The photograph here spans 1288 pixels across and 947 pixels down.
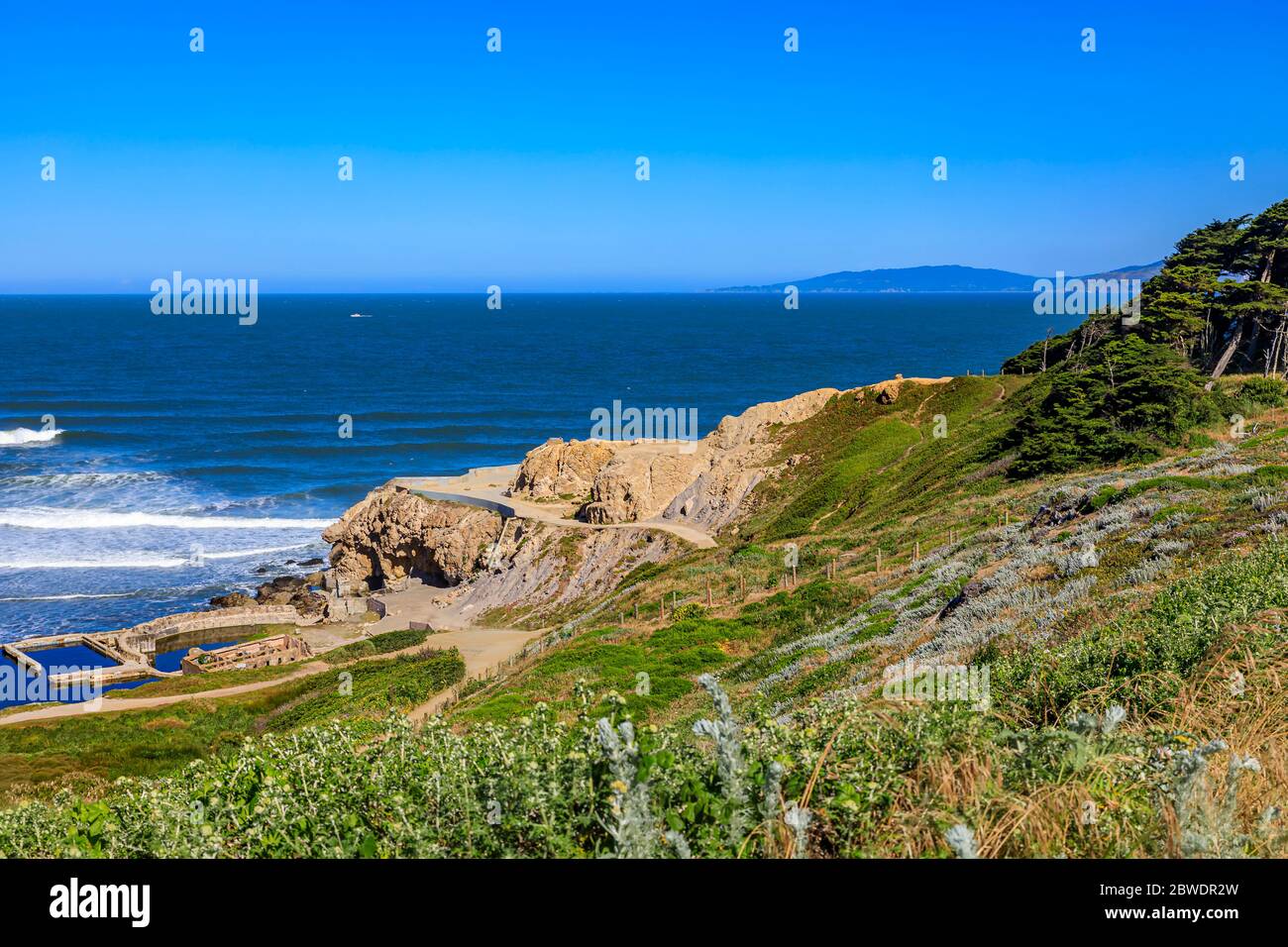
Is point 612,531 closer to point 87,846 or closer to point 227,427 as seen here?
point 87,846

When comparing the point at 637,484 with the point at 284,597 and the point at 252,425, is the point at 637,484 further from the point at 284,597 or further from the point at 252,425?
the point at 252,425

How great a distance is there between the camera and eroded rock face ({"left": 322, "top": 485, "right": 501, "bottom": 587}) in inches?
2210

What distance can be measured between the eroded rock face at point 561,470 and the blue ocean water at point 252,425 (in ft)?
57.3

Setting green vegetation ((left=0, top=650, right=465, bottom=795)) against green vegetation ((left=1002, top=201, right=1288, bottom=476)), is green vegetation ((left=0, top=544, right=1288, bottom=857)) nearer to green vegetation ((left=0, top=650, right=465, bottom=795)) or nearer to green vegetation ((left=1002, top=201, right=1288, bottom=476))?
green vegetation ((left=0, top=650, right=465, bottom=795))

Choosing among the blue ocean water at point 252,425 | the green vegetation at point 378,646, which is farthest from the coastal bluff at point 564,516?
the blue ocean water at point 252,425

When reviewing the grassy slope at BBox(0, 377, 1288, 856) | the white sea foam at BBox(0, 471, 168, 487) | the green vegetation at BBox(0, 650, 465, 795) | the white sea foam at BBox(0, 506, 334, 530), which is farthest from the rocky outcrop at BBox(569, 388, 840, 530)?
the white sea foam at BBox(0, 471, 168, 487)

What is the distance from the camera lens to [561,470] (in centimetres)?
5900

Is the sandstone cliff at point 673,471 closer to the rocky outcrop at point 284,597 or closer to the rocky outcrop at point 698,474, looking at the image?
the rocky outcrop at point 698,474

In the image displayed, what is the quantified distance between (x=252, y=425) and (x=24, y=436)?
20.9m

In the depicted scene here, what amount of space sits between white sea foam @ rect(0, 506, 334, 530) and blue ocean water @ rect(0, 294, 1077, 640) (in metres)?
0.20

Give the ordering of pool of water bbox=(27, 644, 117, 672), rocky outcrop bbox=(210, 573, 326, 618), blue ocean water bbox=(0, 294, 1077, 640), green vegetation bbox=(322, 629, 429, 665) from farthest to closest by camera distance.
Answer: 1. blue ocean water bbox=(0, 294, 1077, 640)
2. rocky outcrop bbox=(210, 573, 326, 618)
3. pool of water bbox=(27, 644, 117, 672)
4. green vegetation bbox=(322, 629, 429, 665)

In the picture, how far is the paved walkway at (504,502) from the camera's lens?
49.2m
